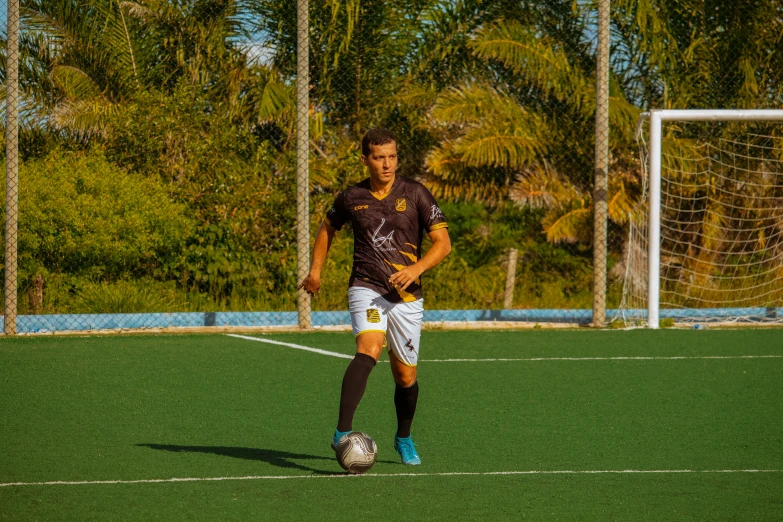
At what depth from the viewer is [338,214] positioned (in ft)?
19.8

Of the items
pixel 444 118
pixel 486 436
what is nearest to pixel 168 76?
pixel 444 118

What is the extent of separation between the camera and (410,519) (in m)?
4.60

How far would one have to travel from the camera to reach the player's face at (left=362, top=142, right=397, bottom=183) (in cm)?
575

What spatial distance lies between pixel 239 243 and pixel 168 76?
8.48 ft

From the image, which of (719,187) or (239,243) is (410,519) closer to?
(239,243)

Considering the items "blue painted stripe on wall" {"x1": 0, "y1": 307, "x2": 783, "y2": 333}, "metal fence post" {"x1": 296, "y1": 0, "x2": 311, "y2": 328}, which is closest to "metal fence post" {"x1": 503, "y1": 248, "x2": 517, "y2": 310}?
"blue painted stripe on wall" {"x1": 0, "y1": 307, "x2": 783, "y2": 333}

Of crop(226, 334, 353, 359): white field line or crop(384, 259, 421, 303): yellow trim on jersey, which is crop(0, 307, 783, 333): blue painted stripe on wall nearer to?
crop(226, 334, 353, 359): white field line

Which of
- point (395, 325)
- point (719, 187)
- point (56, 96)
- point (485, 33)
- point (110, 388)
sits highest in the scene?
point (485, 33)

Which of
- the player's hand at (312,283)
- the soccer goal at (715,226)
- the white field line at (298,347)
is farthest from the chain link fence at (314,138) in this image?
the player's hand at (312,283)

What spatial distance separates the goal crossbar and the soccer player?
7.03 meters

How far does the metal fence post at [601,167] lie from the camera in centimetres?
1275

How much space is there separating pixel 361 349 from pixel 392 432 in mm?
1207

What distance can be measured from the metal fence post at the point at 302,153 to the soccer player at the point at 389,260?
633 centimetres

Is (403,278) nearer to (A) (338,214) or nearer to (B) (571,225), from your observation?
(A) (338,214)
